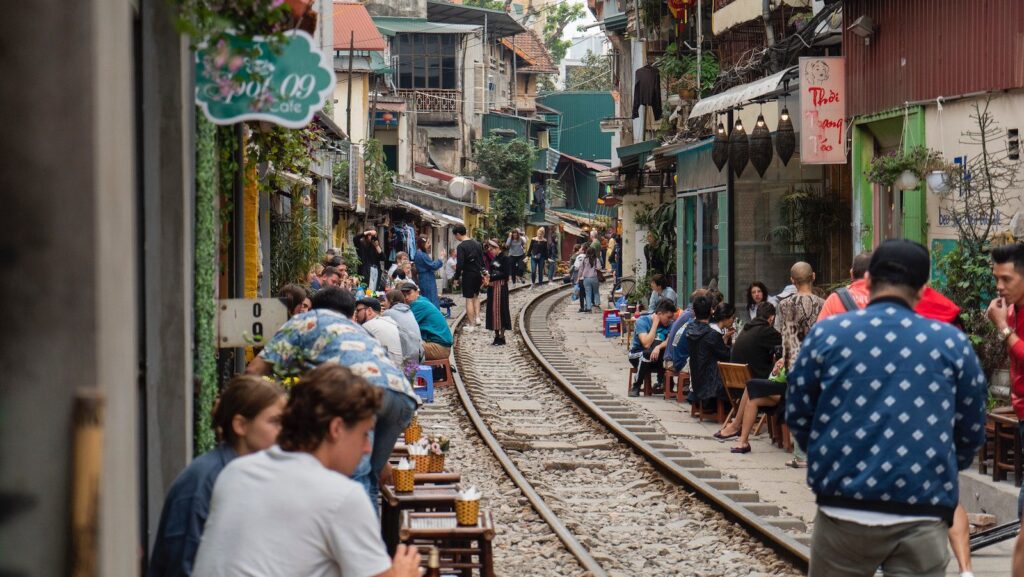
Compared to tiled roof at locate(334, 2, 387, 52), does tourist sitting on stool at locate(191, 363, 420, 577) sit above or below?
below

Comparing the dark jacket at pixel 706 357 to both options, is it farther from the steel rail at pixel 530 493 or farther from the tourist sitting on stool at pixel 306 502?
the tourist sitting on stool at pixel 306 502

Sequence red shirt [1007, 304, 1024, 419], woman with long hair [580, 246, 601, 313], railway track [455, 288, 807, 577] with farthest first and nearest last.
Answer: woman with long hair [580, 246, 601, 313] → railway track [455, 288, 807, 577] → red shirt [1007, 304, 1024, 419]

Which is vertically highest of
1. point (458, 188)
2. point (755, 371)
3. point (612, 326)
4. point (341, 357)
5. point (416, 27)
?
point (416, 27)

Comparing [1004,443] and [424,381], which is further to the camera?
[424,381]

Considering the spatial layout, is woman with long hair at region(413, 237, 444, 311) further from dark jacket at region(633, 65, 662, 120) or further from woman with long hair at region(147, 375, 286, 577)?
woman with long hair at region(147, 375, 286, 577)

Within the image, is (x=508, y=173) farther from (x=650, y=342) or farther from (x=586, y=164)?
(x=650, y=342)

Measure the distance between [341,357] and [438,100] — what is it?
48602 millimetres

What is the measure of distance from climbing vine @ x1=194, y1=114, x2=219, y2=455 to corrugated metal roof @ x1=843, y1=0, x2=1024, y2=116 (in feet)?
24.9

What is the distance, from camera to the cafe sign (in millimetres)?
6402

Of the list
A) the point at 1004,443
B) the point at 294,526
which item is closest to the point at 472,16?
the point at 1004,443

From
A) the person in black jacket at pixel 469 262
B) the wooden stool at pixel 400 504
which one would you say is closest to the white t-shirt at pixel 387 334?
the wooden stool at pixel 400 504

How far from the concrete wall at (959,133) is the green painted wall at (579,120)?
59818 mm

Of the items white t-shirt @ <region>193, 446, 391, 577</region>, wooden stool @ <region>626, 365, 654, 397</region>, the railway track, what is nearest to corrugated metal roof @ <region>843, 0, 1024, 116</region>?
the railway track

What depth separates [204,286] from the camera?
6.70m
